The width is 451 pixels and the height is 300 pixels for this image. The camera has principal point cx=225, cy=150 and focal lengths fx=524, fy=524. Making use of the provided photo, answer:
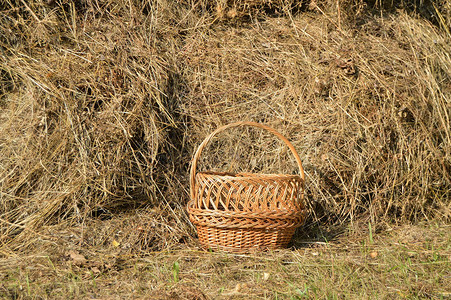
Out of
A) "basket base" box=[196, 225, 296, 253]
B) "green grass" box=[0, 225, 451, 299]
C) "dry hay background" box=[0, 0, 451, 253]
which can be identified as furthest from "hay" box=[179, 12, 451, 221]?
"basket base" box=[196, 225, 296, 253]

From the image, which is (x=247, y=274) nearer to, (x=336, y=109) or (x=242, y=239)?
(x=242, y=239)

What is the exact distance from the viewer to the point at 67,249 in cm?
269

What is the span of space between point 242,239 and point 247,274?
267 millimetres

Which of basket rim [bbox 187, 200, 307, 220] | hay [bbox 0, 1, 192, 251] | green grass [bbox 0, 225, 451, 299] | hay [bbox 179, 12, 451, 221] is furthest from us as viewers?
hay [bbox 179, 12, 451, 221]

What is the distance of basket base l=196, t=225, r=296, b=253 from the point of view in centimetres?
272

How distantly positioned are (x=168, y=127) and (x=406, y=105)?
1513 millimetres

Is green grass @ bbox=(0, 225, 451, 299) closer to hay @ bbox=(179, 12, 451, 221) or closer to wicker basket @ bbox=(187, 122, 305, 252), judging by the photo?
wicker basket @ bbox=(187, 122, 305, 252)

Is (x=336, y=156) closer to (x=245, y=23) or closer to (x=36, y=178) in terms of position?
(x=245, y=23)

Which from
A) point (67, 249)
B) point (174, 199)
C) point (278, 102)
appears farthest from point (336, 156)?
point (67, 249)

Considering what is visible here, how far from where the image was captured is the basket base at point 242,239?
107 inches

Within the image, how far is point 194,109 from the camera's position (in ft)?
11.1

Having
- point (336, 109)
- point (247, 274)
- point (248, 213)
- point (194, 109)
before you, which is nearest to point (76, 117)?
point (194, 109)

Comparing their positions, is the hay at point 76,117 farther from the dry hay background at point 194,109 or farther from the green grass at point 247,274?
the green grass at point 247,274

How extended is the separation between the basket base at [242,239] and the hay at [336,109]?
0.55 metres
